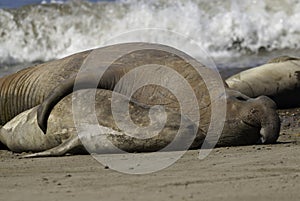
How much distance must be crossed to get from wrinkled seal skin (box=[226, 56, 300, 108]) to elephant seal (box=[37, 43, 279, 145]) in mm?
2154

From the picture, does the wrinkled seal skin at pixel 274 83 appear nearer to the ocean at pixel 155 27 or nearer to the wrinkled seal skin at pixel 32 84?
the wrinkled seal skin at pixel 32 84

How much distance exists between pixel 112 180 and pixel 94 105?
1.53 m

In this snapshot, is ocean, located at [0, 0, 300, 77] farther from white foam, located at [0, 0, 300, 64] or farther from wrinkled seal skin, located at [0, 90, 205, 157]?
wrinkled seal skin, located at [0, 90, 205, 157]

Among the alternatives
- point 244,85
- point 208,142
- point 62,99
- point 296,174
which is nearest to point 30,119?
point 62,99

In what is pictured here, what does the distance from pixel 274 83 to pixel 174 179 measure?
475cm

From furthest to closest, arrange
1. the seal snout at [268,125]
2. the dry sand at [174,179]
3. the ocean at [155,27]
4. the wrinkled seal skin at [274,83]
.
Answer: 1. the ocean at [155,27]
2. the wrinkled seal skin at [274,83]
3. the seal snout at [268,125]
4. the dry sand at [174,179]

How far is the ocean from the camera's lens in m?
15.2

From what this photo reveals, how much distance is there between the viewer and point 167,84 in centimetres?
667

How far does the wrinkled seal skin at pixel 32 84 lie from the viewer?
7.11 m

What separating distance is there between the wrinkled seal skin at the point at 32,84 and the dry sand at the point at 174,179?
1285 mm

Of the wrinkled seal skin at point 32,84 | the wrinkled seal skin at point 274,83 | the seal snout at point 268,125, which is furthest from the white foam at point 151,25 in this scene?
the seal snout at point 268,125

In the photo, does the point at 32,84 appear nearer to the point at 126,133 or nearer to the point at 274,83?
the point at 126,133

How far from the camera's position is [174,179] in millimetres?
4723

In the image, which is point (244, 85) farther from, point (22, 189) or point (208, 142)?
point (22, 189)
